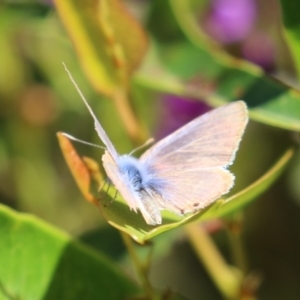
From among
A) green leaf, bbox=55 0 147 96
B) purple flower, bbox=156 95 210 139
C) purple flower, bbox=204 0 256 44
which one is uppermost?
green leaf, bbox=55 0 147 96

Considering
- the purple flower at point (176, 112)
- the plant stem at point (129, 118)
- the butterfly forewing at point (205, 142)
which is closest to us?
the butterfly forewing at point (205, 142)

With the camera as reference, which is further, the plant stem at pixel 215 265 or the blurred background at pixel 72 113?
the blurred background at pixel 72 113

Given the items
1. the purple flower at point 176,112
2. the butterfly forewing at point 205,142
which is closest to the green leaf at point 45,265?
the butterfly forewing at point 205,142

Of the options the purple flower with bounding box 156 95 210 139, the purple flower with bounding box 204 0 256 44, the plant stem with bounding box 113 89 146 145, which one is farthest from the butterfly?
the purple flower with bounding box 204 0 256 44

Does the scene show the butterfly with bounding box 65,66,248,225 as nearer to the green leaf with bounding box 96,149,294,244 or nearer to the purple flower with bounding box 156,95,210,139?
the green leaf with bounding box 96,149,294,244

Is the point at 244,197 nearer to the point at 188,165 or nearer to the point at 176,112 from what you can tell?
the point at 188,165

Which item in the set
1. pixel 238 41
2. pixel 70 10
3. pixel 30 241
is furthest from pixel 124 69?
pixel 238 41

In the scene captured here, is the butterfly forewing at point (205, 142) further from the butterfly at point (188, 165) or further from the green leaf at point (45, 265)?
the green leaf at point (45, 265)

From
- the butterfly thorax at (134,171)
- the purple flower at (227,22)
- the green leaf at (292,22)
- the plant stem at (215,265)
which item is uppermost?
the green leaf at (292,22)
